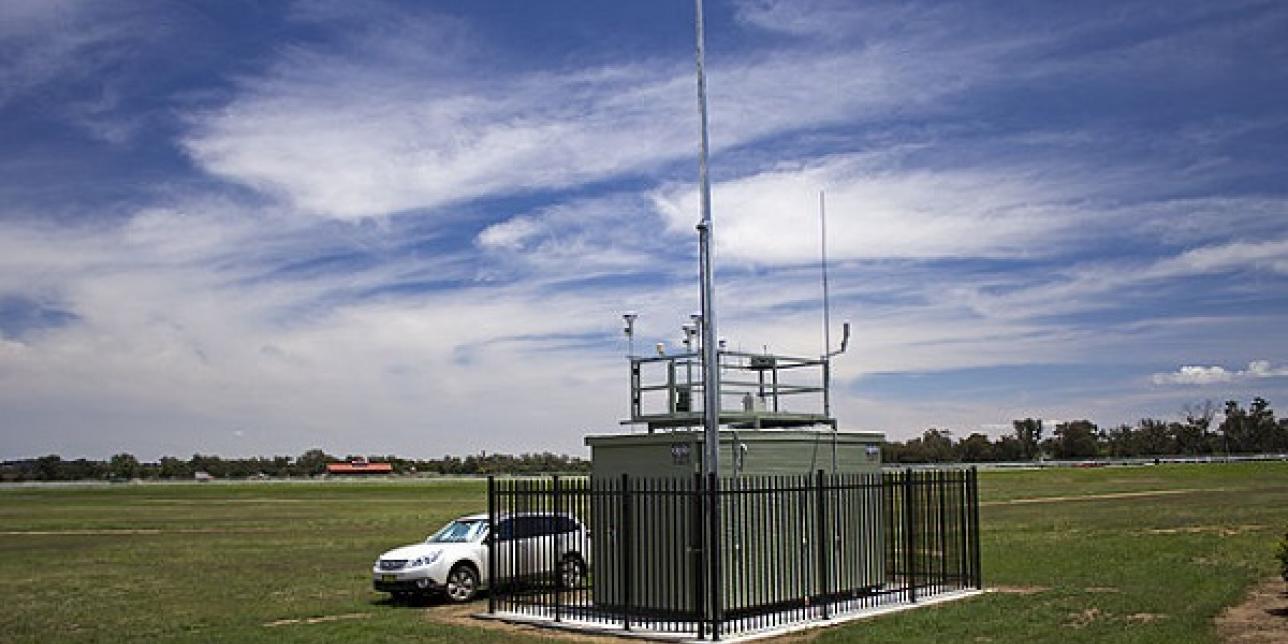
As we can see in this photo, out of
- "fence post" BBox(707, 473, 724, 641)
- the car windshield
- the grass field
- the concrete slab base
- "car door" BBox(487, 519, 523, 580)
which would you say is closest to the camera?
"fence post" BBox(707, 473, 724, 641)

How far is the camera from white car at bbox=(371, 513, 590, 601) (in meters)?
20.5

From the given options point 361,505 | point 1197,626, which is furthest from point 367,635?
point 361,505

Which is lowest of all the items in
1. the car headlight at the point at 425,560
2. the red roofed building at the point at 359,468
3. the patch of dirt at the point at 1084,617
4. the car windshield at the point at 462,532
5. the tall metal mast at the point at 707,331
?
the red roofed building at the point at 359,468

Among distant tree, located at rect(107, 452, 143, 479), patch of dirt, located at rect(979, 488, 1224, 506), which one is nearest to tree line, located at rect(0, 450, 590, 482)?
distant tree, located at rect(107, 452, 143, 479)

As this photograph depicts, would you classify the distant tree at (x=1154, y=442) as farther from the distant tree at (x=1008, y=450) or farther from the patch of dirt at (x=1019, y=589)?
the patch of dirt at (x=1019, y=589)

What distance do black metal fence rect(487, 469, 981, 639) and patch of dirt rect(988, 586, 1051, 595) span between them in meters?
0.48

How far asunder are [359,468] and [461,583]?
511 feet

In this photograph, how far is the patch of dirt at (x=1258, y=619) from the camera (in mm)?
14617

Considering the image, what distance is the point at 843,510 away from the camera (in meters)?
18.7

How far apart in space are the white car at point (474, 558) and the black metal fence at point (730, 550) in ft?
1.93

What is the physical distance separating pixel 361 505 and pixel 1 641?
49.5m

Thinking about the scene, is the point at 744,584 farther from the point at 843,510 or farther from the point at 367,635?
the point at 367,635

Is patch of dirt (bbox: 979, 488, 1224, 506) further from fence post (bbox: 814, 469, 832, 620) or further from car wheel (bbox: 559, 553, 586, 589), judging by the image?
fence post (bbox: 814, 469, 832, 620)

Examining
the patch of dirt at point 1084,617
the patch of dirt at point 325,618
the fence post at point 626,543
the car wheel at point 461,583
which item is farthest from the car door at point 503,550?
the patch of dirt at point 1084,617
